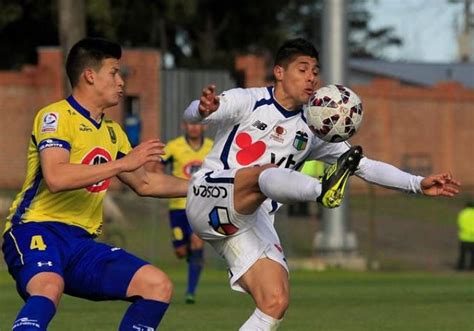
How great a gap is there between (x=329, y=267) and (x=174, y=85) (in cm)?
1705

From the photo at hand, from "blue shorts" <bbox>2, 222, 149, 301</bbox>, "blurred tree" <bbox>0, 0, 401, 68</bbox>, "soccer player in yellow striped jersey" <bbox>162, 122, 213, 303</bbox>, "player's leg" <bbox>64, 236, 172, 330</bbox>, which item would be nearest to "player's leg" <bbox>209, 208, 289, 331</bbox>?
"player's leg" <bbox>64, 236, 172, 330</bbox>

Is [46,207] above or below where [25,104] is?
above

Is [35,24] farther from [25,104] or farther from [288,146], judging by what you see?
[288,146]

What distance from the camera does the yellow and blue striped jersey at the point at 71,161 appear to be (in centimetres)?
852

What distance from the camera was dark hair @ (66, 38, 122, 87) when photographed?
8.77 metres

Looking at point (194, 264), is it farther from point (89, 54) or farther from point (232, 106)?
point (89, 54)

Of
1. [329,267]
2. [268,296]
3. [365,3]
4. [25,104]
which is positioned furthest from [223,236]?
[365,3]

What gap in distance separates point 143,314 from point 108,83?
1464mm

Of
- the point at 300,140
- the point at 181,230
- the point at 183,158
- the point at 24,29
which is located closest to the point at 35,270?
the point at 300,140

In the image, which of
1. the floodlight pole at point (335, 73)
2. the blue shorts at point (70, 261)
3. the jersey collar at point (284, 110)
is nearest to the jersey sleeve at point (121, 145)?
the blue shorts at point (70, 261)

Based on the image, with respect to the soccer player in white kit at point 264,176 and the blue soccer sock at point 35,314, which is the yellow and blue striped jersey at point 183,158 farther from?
the blue soccer sock at point 35,314

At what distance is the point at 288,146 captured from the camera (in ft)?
32.1

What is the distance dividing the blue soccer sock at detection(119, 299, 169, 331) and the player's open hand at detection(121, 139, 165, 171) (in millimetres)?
805

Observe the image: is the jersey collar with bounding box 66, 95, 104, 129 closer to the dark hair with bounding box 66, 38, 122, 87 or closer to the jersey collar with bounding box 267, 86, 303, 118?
the dark hair with bounding box 66, 38, 122, 87
